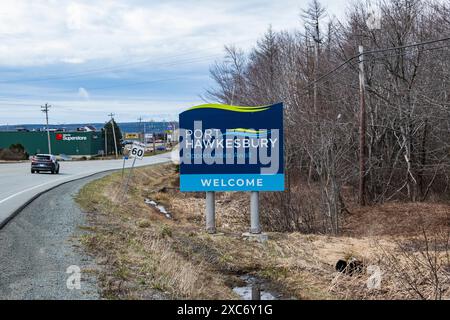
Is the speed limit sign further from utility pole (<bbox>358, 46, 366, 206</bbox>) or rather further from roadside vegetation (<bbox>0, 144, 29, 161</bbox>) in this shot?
roadside vegetation (<bbox>0, 144, 29, 161</bbox>)

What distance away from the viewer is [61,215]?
14891 mm

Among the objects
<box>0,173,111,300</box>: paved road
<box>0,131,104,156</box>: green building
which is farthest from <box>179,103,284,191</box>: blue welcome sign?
<box>0,131,104,156</box>: green building

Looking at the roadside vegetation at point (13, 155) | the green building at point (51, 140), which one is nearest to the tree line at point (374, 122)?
the roadside vegetation at point (13, 155)

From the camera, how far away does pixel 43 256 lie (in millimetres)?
9383

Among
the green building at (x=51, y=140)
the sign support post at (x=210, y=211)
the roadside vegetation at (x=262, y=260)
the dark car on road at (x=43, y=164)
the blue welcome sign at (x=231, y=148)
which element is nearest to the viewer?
the roadside vegetation at (x=262, y=260)

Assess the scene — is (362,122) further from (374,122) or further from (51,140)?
(51,140)

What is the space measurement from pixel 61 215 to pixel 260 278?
684 centimetres

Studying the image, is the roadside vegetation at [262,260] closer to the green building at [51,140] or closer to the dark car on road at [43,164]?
the dark car on road at [43,164]

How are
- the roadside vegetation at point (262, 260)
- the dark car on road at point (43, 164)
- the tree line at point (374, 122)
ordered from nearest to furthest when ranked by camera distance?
1. the roadside vegetation at point (262, 260)
2. the tree line at point (374, 122)
3. the dark car on road at point (43, 164)

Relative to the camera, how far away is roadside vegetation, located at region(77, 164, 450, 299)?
818cm

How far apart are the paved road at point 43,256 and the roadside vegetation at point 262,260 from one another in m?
0.33

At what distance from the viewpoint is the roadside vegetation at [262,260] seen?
8.18 metres

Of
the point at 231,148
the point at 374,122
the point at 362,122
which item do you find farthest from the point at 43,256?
the point at 374,122
